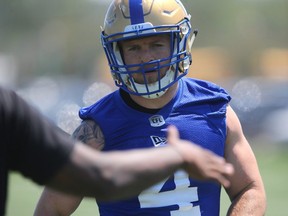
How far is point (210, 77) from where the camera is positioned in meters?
38.1

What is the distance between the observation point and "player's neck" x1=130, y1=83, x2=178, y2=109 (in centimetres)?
488

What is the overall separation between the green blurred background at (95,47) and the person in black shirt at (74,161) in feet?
63.8

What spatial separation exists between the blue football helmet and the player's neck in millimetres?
86

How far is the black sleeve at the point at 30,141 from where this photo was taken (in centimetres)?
316

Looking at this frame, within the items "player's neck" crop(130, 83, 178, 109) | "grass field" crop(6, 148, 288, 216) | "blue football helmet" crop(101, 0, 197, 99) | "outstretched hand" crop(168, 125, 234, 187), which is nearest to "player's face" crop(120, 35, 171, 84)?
"blue football helmet" crop(101, 0, 197, 99)

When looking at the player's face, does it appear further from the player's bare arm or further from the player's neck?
the player's bare arm

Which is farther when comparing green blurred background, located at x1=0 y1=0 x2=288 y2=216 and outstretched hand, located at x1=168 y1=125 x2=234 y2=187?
green blurred background, located at x1=0 y1=0 x2=288 y2=216

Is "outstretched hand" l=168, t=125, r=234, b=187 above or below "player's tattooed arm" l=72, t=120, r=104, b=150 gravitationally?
above

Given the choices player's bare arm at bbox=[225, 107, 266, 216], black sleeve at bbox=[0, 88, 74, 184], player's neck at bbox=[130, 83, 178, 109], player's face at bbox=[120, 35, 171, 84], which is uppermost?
black sleeve at bbox=[0, 88, 74, 184]

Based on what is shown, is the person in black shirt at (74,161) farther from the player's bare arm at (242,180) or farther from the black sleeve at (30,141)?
the player's bare arm at (242,180)

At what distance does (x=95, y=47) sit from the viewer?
164ft

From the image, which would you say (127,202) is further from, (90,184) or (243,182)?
(90,184)

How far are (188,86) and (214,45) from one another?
47.3 metres

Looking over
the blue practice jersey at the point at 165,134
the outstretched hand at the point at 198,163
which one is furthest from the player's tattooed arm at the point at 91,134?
the outstretched hand at the point at 198,163
